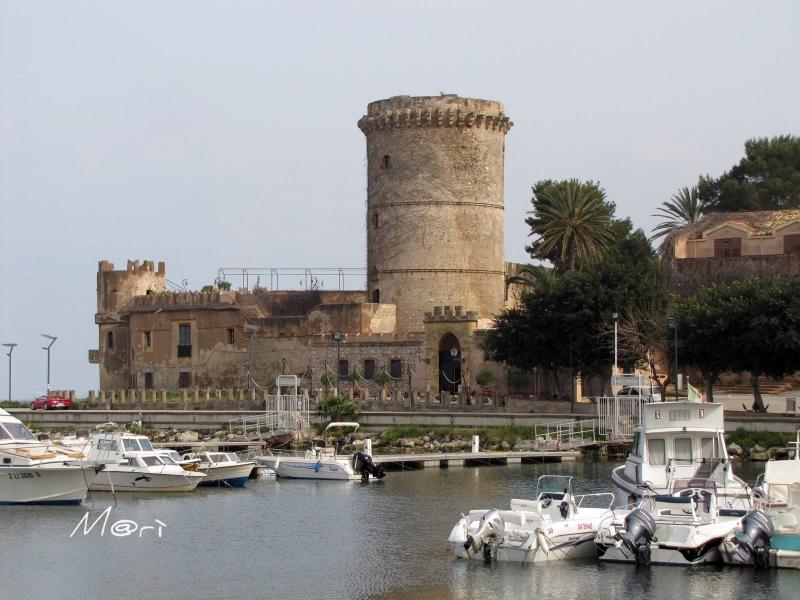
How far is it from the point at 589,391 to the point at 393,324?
370 inches

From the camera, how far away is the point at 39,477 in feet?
125

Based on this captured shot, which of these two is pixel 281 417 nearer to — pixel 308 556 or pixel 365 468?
pixel 365 468

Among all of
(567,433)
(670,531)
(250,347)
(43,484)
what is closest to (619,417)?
(567,433)

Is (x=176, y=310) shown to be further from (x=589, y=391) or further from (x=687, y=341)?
(x=687, y=341)

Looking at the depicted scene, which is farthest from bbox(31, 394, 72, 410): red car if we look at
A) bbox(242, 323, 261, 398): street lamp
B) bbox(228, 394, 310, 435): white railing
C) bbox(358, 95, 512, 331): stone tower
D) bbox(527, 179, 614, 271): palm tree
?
bbox(527, 179, 614, 271): palm tree

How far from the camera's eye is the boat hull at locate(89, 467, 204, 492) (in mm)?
42062

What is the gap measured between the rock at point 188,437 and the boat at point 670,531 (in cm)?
3053

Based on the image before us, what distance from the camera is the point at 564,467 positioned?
47594mm

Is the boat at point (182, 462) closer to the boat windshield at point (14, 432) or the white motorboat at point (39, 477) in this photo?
the boat windshield at point (14, 432)

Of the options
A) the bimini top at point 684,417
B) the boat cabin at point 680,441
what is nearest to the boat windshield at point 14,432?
the boat cabin at point 680,441

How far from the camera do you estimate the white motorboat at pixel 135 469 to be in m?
42.1

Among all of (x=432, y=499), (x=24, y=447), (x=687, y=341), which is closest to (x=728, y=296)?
(x=687, y=341)

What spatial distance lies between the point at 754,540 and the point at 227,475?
20034 millimetres

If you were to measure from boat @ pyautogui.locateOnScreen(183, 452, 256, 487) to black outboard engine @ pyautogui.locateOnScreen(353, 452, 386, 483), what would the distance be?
3.17 meters
